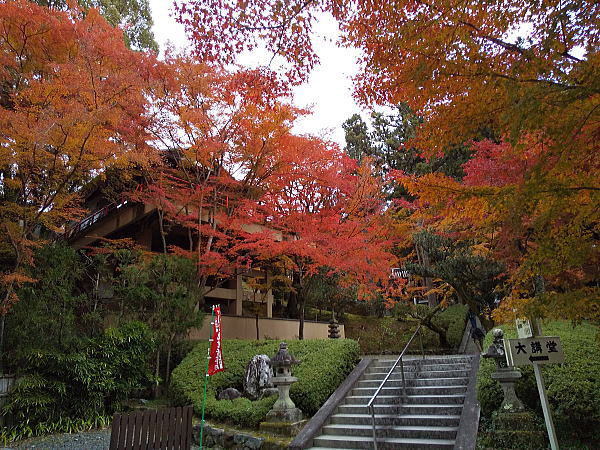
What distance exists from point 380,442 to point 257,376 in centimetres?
383

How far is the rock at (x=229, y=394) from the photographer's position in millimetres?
9625

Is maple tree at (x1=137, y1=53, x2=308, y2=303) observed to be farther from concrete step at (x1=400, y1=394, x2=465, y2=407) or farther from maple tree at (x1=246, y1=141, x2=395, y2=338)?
concrete step at (x1=400, y1=394, x2=465, y2=407)

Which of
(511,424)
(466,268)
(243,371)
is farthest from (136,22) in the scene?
(511,424)

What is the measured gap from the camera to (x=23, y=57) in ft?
35.0

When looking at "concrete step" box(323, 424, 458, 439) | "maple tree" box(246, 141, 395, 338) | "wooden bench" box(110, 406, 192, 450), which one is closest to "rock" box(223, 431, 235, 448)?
"concrete step" box(323, 424, 458, 439)

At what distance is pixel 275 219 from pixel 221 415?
7166 mm

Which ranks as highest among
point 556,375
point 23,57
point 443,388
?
point 23,57

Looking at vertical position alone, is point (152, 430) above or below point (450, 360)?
below

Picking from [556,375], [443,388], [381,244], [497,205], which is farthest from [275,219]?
[497,205]

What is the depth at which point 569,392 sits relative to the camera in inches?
Result: 239

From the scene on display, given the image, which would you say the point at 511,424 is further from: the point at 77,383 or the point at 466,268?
the point at 77,383

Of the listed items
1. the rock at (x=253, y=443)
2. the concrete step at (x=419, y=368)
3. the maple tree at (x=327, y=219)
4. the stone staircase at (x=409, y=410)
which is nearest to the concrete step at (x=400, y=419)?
the stone staircase at (x=409, y=410)

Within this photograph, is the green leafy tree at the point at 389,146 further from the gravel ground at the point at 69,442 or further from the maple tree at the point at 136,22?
the gravel ground at the point at 69,442

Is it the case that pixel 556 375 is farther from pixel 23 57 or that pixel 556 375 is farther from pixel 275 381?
pixel 23 57
